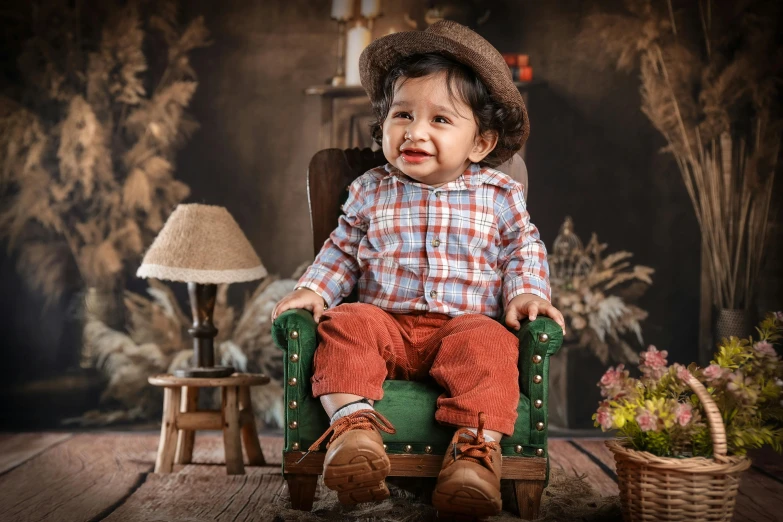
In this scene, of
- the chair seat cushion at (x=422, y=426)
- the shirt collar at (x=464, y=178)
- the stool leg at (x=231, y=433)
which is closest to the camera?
the chair seat cushion at (x=422, y=426)

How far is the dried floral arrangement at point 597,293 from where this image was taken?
3.97m

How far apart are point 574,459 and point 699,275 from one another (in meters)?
1.26

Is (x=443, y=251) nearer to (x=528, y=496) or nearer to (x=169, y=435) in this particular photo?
(x=528, y=496)

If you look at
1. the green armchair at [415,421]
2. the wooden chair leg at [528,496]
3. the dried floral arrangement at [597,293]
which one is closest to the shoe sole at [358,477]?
the green armchair at [415,421]

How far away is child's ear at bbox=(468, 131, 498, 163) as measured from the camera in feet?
8.54

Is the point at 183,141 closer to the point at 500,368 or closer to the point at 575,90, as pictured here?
the point at 575,90

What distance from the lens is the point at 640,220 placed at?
3979mm

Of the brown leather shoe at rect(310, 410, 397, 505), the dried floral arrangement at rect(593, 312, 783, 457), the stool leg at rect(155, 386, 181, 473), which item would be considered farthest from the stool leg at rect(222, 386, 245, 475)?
the dried floral arrangement at rect(593, 312, 783, 457)

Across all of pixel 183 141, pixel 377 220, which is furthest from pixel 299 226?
pixel 377 220

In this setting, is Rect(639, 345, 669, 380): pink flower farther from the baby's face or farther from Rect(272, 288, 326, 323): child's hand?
Rect(272, 288, 326, 323): child's hand

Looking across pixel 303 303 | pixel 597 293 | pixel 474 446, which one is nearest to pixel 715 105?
pixel 597 293

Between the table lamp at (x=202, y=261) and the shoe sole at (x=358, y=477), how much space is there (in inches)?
52.1

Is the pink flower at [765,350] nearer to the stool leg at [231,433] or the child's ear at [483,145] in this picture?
the child's ear at [483,145]

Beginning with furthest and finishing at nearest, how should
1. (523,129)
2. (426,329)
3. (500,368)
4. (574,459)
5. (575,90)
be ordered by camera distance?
(575,90) → (574,459) → (523,129) → (426,329) → (500,368)
